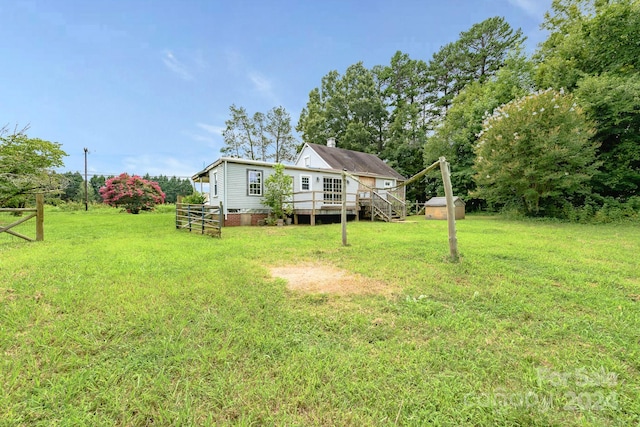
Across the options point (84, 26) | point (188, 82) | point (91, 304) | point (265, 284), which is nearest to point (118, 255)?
point (91, 304)

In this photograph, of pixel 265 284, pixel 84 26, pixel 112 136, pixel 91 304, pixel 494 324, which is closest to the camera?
pixel 494 324

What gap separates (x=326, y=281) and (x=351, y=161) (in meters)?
17.5

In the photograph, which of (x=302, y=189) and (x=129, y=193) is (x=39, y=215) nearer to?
(x=302, y=189)

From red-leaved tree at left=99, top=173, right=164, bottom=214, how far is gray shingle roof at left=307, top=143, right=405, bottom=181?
620 inches

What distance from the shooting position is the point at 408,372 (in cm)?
186

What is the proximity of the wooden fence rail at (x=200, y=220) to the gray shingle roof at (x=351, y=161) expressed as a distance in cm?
970

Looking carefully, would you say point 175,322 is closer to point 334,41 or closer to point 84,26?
point 84,26

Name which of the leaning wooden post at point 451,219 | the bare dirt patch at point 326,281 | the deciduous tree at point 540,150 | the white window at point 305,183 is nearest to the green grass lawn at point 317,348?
the bare dirt patch at point 326,281

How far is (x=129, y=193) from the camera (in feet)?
72.2

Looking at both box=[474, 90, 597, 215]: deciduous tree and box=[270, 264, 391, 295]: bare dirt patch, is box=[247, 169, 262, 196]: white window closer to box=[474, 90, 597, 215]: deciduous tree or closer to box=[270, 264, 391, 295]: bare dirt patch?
box=[270, 264, 391, 295]: bare dirt patch

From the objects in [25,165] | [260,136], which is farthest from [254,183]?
[260,136]

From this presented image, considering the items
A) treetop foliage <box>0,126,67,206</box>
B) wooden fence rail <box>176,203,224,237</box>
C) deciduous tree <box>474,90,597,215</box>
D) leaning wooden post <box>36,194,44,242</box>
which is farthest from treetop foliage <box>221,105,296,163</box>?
leaning wooden post <box>36,194,44,242</box>

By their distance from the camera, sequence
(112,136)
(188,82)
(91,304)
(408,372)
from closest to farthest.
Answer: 1. (408,372)
2. (91,304)
3. (188,82)
4. (112,136)

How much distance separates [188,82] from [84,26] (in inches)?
305
